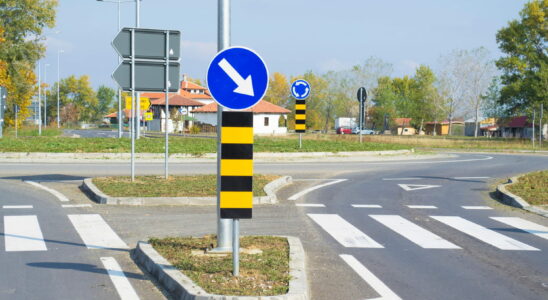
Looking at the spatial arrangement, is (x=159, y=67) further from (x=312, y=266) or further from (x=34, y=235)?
(x=312, y=266)

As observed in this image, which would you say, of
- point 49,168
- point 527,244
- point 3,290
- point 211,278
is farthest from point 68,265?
point 49,168

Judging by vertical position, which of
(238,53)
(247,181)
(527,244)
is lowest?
(527,244)

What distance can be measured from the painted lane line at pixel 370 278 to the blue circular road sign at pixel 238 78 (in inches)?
90.2

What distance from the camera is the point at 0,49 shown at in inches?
1977

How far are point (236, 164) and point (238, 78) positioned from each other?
0.85 meters

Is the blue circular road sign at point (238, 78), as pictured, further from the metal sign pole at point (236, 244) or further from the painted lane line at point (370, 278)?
the painted lane line at point (370, 278)

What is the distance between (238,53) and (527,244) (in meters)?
5.55

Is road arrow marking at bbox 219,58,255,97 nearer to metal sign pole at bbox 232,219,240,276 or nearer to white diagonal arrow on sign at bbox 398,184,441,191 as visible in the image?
metal sign pole at bbox 232,219,240,276

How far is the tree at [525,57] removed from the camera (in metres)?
56.8

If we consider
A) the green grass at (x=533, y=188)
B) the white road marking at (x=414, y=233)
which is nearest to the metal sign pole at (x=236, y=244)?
the white road marking at (x=414, y=233)

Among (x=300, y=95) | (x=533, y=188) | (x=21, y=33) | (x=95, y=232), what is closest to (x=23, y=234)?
(x=95, y=232)

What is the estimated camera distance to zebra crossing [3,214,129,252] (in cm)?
844

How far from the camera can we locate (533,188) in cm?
1540

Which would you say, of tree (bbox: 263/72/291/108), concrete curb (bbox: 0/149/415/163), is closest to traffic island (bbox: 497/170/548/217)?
concrete curb (bbox: 0/149/415/163)
